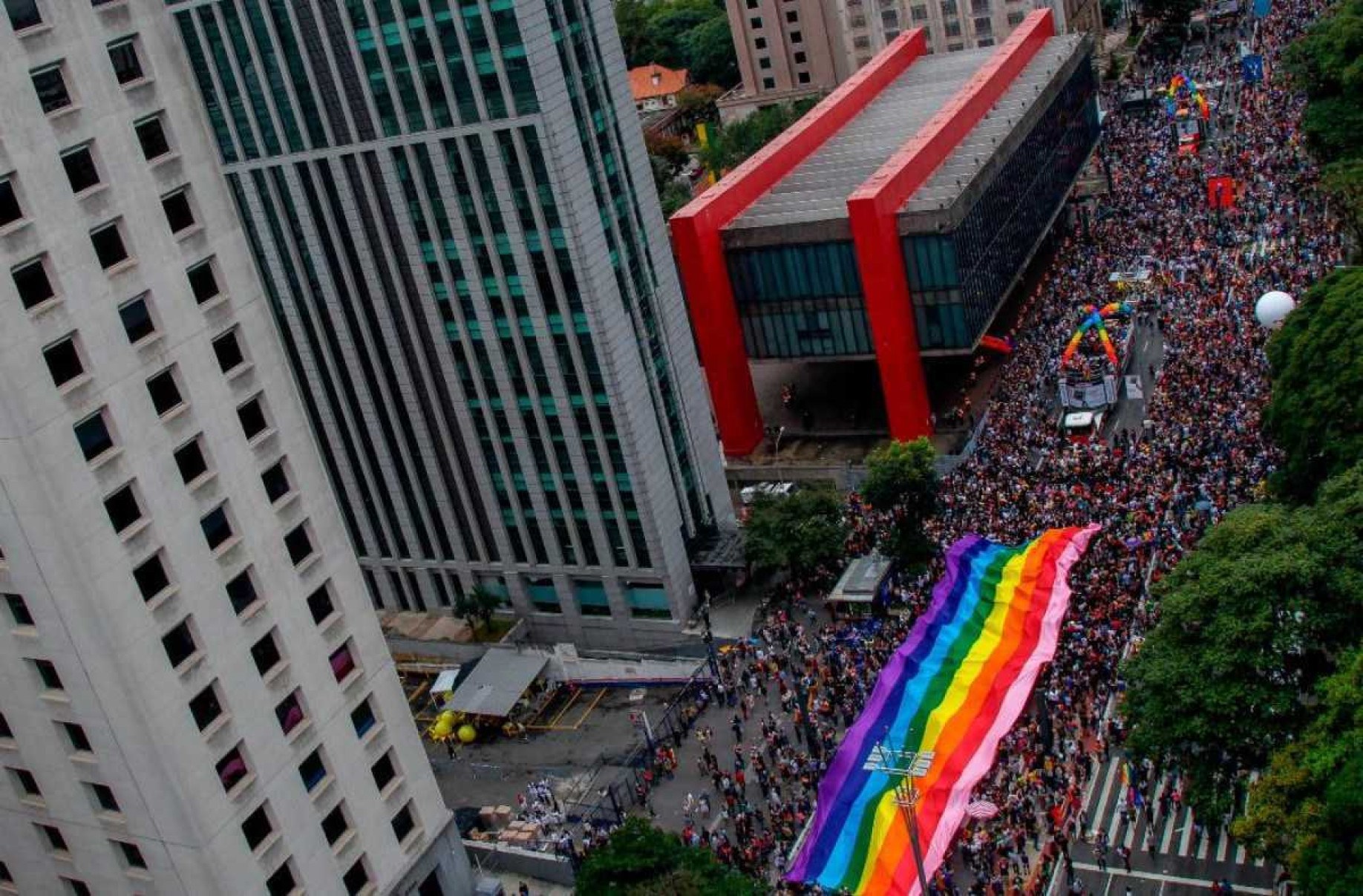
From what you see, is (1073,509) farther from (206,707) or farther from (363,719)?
(206,707)

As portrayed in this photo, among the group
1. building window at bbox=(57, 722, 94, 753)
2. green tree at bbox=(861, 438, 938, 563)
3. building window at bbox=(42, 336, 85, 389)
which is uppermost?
building window at bbox=(42, 336, 85, 389)

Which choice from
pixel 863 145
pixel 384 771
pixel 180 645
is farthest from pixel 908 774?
pixel 863 145

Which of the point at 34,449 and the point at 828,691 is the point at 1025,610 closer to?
the point at 828,691

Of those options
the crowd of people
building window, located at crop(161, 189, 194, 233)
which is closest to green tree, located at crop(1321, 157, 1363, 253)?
the crowd of people

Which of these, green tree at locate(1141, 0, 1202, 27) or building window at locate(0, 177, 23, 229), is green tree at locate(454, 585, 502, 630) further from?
green tree at locate(1141, 0, 1202, 27)

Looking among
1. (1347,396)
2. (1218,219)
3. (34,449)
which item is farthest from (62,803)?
(1218,219)

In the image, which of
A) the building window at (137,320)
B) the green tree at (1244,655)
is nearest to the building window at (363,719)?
the building window at (137,320)
